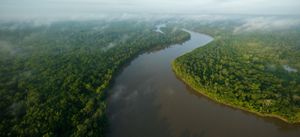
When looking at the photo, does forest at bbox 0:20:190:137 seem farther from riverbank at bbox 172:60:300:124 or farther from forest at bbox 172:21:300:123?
forest at bbox 172:21:300:123

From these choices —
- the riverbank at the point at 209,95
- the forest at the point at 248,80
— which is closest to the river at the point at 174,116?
the riverbank at the point at 209,95

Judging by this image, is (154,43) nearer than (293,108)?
No

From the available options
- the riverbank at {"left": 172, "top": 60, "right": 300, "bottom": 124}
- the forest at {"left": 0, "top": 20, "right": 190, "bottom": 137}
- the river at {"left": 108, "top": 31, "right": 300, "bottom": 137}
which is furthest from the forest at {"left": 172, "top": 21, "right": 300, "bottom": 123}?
the forest at {"left": 0, "top": 20, "right": 190, "bottom": 137}

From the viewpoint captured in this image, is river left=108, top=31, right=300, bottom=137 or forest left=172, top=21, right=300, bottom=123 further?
forest left=172, top=21, right=300, bottom=123

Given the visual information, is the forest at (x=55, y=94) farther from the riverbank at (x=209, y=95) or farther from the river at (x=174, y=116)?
the riverbank at (x=209, y=95)

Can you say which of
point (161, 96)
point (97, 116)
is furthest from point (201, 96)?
point (97, 116)

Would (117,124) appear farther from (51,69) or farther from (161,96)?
(51,69)

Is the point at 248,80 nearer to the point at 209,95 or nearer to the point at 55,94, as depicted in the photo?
the point at 209,95

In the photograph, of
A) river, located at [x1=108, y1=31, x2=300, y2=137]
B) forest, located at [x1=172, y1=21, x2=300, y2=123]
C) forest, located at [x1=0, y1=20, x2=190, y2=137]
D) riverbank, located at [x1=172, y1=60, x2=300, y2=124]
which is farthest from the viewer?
forest, located at [x1=172, y1=21, x2=300, y2=123]
